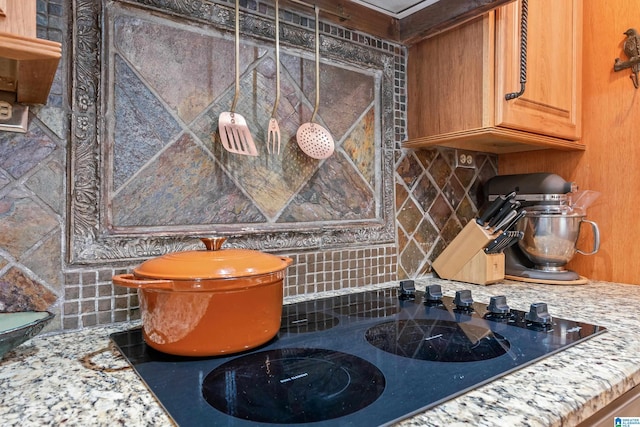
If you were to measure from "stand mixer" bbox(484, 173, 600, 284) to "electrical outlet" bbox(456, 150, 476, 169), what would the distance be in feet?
0.62

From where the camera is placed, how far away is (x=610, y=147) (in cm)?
131

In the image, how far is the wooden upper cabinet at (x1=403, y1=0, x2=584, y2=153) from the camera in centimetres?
109

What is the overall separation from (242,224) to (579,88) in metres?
1.22

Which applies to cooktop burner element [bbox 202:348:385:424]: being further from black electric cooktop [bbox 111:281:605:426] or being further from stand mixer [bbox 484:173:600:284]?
stand mixer [bbox 484:173:600:284]

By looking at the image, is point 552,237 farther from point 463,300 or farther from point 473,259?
point 463,300

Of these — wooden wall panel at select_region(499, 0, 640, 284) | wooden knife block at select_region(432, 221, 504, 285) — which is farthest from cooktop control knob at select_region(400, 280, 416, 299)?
wooden wall panel at select_region(499, 0, 640, 284)

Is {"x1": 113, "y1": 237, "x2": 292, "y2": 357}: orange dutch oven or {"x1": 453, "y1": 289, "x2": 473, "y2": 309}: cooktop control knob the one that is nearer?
{"x1": 113, "y1": 237, "x2": 292, "y2": 357}: orange dutch oven

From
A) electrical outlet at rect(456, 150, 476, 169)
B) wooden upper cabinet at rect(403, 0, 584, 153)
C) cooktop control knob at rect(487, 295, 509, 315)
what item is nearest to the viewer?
cooktop control knob at rect(487, 295, 509, 315)

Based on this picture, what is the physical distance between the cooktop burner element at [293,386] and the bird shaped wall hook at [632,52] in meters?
1.30

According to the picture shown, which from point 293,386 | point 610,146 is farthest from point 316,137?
point 610,146

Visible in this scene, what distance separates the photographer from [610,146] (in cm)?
131

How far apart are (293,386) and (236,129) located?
63 centimetres

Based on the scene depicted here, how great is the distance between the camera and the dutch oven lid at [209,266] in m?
0.61

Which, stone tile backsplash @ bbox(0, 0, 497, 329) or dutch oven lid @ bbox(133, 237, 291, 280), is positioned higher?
stone tile backsplash @ bbox(0, 0, 497, 329)
